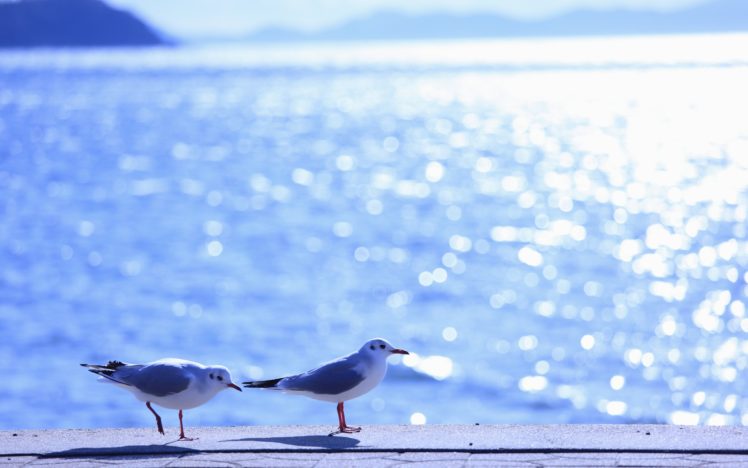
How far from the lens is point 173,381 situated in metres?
9.72

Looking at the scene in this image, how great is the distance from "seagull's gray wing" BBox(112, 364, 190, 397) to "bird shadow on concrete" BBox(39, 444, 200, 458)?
0.54 m

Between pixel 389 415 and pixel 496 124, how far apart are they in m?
100

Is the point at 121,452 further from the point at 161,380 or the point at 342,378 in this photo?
the point at 342,378

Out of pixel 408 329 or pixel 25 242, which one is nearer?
pixel 408 329

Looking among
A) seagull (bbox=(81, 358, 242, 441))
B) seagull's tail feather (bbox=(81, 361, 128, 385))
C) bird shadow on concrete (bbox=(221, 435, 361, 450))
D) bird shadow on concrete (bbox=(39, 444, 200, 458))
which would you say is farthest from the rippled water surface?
bird shadow on concrete (bbox=(39, 444, 200, 458))

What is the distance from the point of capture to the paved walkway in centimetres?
874

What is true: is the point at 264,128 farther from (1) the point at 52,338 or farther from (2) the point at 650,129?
(1) the point at 52,338

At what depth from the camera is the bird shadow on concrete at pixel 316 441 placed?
30.6 feet

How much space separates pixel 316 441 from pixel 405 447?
739 mm

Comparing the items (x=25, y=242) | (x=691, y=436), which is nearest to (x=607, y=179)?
(x=25, y=242)

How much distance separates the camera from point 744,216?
51312 millimetres

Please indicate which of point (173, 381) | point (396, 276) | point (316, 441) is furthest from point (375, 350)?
point (396, 276)

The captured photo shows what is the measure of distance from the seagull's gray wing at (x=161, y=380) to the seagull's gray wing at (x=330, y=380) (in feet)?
2.54

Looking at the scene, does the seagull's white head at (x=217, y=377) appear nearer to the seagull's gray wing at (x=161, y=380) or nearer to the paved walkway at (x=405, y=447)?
the seagull's gray wing at (x=161, y=380)
